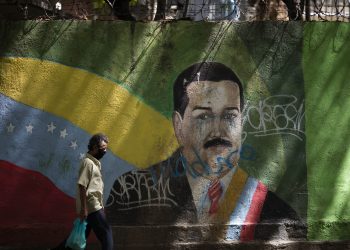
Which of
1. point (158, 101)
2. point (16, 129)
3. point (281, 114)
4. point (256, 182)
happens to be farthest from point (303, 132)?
point (16, 129)

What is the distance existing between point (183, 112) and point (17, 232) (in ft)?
7.92

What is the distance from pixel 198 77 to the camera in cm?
676

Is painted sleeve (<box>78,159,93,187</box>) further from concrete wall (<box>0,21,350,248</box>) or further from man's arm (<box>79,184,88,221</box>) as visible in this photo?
concrete wall (<box>0,21,350,248</box>)

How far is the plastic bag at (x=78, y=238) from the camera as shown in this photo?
17.4ft

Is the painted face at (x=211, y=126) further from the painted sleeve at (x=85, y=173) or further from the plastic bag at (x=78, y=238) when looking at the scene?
the plastic bag at (x=78, y=238)

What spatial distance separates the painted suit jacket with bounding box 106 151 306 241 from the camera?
6.66 meters

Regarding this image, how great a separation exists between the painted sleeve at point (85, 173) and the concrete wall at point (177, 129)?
1196 millimetres

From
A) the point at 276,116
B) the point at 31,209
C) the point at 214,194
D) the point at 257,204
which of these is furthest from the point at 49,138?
the point at 276,116

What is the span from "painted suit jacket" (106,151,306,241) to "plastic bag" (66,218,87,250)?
128cm

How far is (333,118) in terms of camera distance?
22.5ft

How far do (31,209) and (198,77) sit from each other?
2536 mm

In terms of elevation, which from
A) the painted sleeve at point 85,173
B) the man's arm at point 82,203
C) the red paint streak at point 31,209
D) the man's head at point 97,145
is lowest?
the red paint streak at point 31,209

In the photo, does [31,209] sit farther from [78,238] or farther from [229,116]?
[229,116]

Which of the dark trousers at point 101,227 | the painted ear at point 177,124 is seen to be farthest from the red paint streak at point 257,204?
the dark trousers at point 101,227
